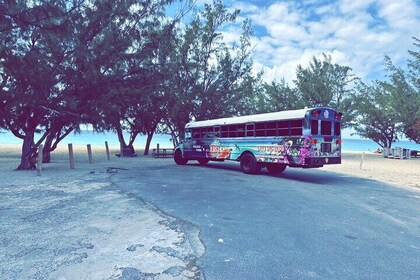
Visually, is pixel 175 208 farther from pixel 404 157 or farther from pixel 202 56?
pixel 404 157

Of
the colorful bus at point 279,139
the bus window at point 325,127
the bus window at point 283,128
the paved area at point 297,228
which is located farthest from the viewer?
the bus window at point 283,128

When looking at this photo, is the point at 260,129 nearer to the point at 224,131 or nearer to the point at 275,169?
the point at 275,169

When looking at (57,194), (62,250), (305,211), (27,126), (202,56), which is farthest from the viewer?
(202,56)

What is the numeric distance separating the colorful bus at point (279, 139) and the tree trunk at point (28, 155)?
362 inches

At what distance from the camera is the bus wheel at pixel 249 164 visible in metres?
13.8

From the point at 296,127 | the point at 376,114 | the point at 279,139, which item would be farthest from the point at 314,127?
the point at 376,114

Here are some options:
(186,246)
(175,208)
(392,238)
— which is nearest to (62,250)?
(186,246)

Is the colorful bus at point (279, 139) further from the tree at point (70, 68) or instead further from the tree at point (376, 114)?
the tree at point (376, 114)

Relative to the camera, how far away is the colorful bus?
11.8 metres

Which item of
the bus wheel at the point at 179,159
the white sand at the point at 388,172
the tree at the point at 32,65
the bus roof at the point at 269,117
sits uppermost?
the tree at the point at 32,65

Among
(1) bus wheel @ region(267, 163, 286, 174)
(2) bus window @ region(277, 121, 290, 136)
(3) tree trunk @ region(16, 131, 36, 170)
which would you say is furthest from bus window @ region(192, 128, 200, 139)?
(3) tree trunk @ region(16, 131, 36, 170)

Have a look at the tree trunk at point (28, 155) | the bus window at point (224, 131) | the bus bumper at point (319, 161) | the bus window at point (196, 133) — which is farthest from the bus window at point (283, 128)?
the tree trunk at point (28, 155)

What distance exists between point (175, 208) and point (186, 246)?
96.6 inches

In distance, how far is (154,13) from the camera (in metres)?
13.0
